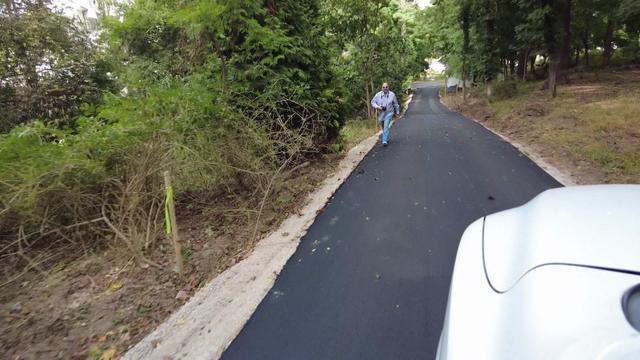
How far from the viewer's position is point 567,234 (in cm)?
149

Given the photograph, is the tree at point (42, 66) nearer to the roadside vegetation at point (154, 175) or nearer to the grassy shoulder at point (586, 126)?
the roadside vegetation at point (154, 175)

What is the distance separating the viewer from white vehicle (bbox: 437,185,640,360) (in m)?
1.06

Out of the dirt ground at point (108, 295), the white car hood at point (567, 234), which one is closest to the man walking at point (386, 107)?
the dirt ground at point (108, 295)

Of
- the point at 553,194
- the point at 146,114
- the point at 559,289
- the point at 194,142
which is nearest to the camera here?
the point at 559,289

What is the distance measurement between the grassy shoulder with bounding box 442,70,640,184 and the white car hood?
5.24 m

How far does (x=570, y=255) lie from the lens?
53.0 inches

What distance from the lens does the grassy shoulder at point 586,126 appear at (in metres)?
6.79

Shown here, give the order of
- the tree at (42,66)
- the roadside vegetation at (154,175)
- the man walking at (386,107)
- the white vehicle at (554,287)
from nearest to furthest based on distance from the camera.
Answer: the white vehicle at (554,287) → the roadside vegetation at (154,175) → the man walking at (386,107) → the tree at (42,66)

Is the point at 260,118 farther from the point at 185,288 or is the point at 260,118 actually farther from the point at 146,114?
the point at 185,288

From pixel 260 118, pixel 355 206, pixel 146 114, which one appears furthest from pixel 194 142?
pixel 355 206

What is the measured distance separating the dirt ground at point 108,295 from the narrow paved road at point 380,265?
1026 millimetres

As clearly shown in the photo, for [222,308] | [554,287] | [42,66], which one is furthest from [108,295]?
[42,66]

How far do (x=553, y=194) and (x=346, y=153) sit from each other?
28.1ft

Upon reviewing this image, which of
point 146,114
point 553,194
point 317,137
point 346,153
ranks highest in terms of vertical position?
point 146,114
